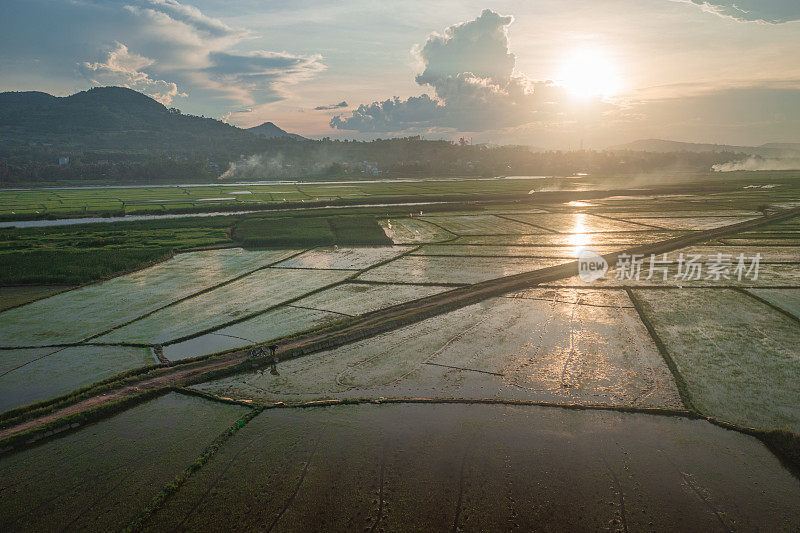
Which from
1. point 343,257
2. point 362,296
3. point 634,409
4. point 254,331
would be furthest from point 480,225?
point 634,409

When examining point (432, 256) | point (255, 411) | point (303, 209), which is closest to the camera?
point (255, 411)

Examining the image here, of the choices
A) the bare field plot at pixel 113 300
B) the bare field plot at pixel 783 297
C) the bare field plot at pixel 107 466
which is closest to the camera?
the bare field plot at pixel 107 466

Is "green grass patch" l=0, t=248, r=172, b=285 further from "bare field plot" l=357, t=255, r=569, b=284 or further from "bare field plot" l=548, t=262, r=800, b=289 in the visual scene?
"bare field plot" l=548, t=262, r=800, b=289

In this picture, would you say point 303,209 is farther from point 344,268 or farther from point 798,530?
point 798,530

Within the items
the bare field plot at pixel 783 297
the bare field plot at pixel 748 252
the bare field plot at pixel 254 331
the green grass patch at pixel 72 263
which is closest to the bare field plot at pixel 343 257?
the bare field plot at pixel 254 331

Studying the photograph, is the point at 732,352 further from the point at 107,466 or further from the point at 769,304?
the point at 107,466

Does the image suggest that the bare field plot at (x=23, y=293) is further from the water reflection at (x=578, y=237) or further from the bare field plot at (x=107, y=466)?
the water reflection at (x=578, y=237)

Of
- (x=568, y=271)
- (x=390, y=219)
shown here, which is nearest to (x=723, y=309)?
(x=568, y=271)
